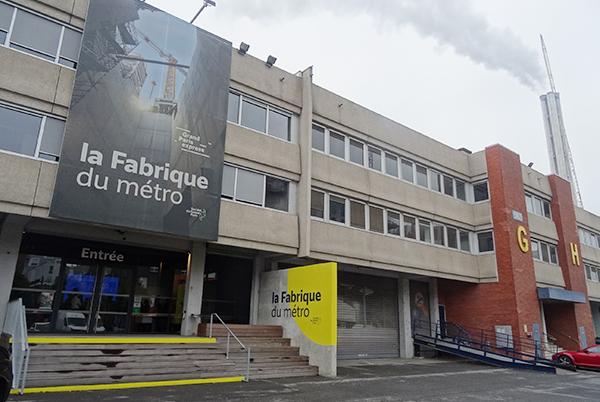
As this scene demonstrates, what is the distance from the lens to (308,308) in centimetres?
1364

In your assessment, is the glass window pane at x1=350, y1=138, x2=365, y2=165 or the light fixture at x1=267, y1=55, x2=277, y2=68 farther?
the glass window pane at x1=350, y1=138, x2=365, y2=165

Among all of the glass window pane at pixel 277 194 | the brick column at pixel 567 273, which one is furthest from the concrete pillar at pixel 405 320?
the brick column at pixel 567 273

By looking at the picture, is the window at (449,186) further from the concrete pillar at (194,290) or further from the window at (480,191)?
the concrete pillar at (194,290)

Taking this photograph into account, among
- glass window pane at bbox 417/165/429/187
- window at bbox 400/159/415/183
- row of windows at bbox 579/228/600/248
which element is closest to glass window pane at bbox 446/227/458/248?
glass window pane at bbox 417/165/429/187

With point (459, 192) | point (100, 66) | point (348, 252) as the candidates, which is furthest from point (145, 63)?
point (459, 192)

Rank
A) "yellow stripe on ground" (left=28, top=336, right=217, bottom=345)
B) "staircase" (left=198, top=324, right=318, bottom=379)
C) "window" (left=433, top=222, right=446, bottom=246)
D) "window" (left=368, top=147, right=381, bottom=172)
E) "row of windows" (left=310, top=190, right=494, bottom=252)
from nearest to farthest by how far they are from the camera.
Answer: "yellow stripe on ground" (left=28, top=336, right=217, bottom=345), "staircase" (left=198, top=324, right=318, bottom=379), "row of windows" (left=310, top=190, right=494, bottom=252), "window" (left=368, top=147, right=381, bottom=172), "window" (left=433, top=222, right=446, bottom=246)

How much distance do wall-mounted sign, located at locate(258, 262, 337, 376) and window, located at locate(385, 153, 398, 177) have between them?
297 inches

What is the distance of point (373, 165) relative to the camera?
1936 centimetres

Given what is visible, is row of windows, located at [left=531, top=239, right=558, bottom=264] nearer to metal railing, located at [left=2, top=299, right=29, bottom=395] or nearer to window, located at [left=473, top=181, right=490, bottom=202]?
window, located at [left=473, top=181, right=490, bottom=202]

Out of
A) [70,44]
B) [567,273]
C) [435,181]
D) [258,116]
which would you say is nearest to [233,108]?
[258,116]

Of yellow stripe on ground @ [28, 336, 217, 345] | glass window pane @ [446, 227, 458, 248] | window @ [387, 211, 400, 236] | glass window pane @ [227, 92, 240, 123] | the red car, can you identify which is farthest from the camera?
glass window pane @ [446, 227, 458, 248]

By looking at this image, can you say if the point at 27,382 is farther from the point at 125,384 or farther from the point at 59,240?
the point at 59,240

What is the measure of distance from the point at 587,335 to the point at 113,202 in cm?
2533

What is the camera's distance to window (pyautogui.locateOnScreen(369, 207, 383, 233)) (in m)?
Result: 18.2
